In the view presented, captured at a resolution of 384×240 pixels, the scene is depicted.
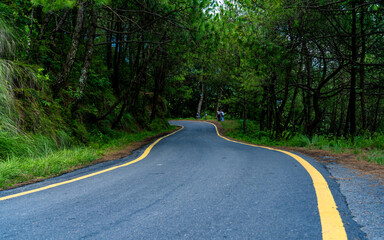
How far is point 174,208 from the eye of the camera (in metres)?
2.66

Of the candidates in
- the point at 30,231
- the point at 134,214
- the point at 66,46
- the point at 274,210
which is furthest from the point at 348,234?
the point at 66,46

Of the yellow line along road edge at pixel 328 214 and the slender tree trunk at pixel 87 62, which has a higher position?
the slender tree trunk at pixel 87 62

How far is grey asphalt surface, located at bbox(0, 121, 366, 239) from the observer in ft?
6.88

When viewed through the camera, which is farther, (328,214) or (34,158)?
(34,158)

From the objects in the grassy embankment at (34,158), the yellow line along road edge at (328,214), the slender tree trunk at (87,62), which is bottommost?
the grassy embankment at (34,158)

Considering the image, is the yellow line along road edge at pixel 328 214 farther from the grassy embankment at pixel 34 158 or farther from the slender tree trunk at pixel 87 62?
the slender tree trunk at pixel 87 62

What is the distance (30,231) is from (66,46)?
1233cm

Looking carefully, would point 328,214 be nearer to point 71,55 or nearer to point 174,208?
point 174,208

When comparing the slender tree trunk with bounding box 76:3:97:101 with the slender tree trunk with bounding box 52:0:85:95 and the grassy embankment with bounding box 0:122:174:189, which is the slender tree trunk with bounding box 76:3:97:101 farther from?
the grassy embankment with bounding box 0:122:174:189

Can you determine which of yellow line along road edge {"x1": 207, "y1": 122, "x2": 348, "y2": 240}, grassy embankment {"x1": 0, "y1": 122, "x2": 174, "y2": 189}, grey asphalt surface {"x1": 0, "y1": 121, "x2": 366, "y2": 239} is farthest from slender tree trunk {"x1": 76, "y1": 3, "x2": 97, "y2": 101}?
yellow line along road edge {"x1": 207, "y1": 122, "x2": 348, "y2": 240}

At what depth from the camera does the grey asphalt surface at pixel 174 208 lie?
210 centimetres

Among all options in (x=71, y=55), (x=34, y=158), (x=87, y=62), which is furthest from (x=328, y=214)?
(x=87, y=62)

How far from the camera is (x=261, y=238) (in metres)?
1.97

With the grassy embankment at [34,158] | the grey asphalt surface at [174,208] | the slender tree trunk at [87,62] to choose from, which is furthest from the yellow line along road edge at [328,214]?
the slender tree trunk at [87,62]
